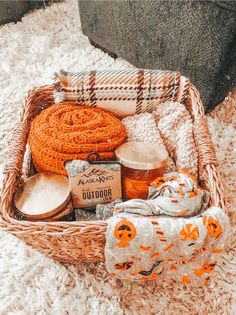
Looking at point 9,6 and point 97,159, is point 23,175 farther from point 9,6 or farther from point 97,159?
point 9,6

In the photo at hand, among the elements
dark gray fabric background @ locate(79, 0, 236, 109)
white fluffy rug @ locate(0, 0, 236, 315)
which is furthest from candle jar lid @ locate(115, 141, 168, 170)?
dark gray fabric background @ locate(79, 0, 236, 109)

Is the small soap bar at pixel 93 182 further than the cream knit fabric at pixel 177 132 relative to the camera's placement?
No

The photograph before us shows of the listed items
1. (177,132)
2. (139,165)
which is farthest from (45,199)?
(177,132)

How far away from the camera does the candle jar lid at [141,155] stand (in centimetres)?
80

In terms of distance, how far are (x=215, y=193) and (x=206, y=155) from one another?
11 centimetres

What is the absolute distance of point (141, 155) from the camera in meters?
0.83

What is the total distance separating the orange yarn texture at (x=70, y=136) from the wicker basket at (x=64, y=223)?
0.20ft

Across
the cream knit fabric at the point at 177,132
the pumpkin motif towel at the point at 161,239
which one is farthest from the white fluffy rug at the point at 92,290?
the cream knit fabric at the point at 177,132

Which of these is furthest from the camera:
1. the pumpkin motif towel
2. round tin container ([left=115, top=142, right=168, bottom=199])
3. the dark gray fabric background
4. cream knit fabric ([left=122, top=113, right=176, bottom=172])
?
the dark gray fabric background

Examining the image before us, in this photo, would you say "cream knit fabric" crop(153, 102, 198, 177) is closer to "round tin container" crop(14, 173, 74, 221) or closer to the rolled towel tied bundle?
the rolled towel tied bundle

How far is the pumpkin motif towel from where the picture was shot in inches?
27.7

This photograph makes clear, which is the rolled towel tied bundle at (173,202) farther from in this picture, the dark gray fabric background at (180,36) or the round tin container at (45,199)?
the dark gray fabric background at (180,36)

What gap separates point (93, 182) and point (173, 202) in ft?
0.62

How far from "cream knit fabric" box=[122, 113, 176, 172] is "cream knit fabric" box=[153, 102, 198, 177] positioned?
3cm
